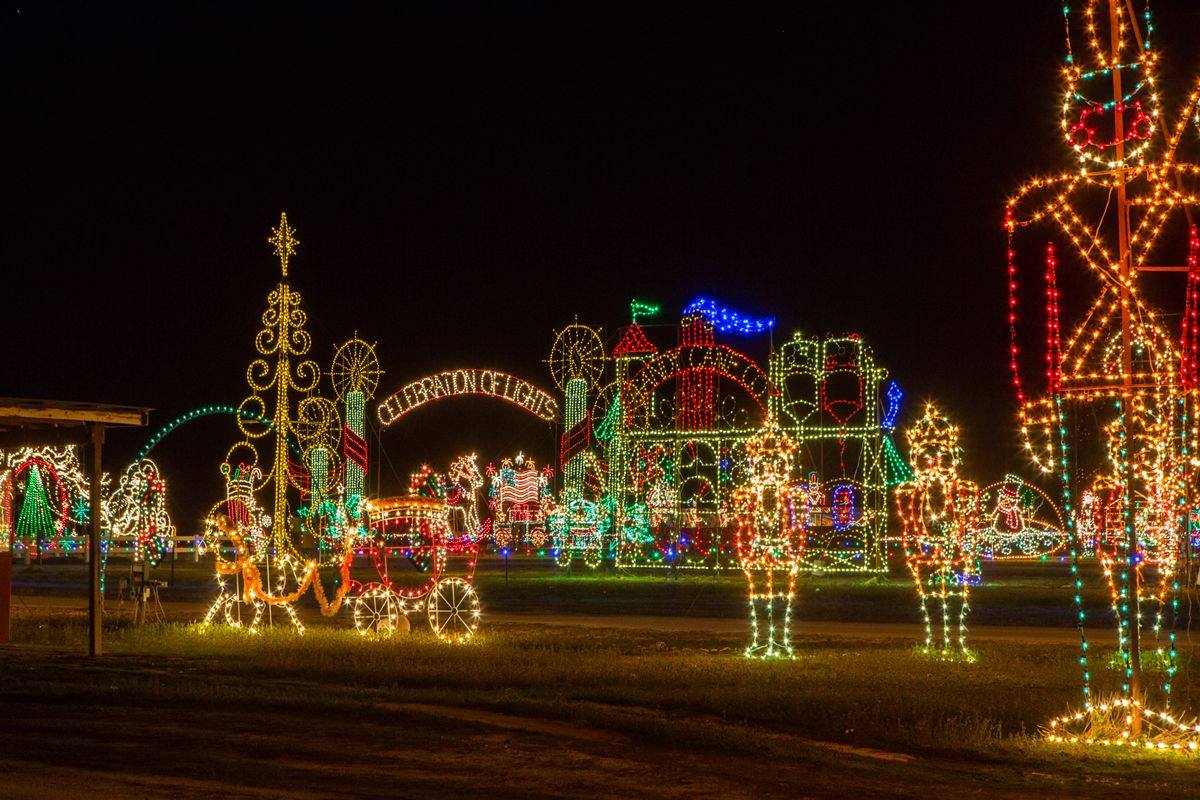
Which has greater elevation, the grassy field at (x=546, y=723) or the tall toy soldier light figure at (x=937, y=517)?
the tall toy soldier light figure at (x=937, y=517)

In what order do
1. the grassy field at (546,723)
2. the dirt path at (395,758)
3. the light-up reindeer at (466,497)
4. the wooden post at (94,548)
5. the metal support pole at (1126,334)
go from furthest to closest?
the light-up reindeer at (466,497) → the wooden post at (94,548) → the metal support pole at (1126,334) → the grassy field at (546,723) → the dirt path at (395,758)

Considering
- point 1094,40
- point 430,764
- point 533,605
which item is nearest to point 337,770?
point 430,764

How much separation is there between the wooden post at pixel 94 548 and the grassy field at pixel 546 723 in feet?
1.37

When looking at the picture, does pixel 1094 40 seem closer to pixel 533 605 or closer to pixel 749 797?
pixel 749 797

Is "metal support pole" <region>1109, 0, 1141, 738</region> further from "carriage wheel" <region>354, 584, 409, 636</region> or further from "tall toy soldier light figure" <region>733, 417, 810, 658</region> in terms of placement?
"carriage wheel" <region>354, 584, 409, 636</region>

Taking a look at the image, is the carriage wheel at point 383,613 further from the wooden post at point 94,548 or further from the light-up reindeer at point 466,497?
the light-up reindeer at point 466,497

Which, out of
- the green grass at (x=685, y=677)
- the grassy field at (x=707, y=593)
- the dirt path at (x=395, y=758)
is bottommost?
the grassy field at (x=707, y=593)

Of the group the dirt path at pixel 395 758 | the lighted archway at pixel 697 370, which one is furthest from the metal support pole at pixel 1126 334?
the lighted archway at pixel 697 370

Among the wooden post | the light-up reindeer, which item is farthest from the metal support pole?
the light-up reindeer

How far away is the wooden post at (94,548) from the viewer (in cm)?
1597

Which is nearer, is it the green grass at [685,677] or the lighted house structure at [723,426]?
the green grass at [685,677]

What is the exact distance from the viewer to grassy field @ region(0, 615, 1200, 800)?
852 centimetres

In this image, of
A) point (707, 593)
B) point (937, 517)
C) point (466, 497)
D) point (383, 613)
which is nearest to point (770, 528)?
point (937, 517)

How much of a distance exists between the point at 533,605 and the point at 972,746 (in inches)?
603
